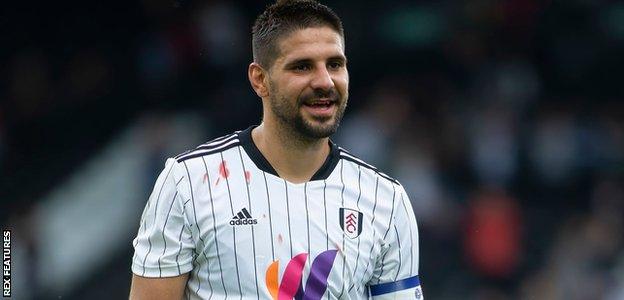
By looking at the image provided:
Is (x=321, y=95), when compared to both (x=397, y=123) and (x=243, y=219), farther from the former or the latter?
(x=397, y=123)

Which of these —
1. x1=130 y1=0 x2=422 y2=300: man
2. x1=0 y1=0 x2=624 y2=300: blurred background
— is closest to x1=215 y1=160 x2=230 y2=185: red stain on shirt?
x1=130 y1=0 x2=422 y2=300: man

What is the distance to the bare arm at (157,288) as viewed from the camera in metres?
3.34

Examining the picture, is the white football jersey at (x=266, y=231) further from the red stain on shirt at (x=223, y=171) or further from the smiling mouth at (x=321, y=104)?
the smiling mouth at (x=321, y=104)

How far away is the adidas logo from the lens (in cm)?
338

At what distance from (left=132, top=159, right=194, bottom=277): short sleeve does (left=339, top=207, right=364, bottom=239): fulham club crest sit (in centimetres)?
49

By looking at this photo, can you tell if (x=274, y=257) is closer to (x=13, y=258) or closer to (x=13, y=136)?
(x=13, y=258)

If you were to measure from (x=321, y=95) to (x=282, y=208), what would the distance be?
384 mm

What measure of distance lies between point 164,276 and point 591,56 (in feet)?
25.5

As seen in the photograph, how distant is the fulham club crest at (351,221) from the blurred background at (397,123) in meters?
5.38

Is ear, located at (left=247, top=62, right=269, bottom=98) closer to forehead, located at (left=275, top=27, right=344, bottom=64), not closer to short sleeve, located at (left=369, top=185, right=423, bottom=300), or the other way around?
forehead, located at (left=275, top=27, right=344, bottom=64)

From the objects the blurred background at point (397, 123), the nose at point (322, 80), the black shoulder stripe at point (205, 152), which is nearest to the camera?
the nose at point (322, 80)

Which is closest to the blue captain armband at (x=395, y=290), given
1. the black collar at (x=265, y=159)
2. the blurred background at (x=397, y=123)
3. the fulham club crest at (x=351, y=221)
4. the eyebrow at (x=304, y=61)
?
the fulham club crest at (x=351, y=221)

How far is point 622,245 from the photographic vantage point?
9.06m

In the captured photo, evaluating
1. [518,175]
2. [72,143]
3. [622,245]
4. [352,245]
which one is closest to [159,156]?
[72,143]
